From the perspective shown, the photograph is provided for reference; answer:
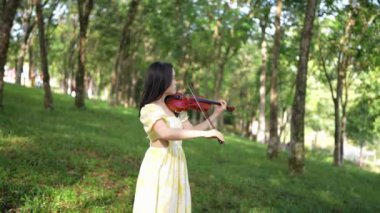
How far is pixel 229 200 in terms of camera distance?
30.6ft

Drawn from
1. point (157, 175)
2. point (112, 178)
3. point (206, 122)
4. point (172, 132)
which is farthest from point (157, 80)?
point (112, 178)

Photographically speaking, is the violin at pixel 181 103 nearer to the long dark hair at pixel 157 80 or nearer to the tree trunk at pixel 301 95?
the long dark hair at pixel 157 80

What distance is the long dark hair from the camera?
14.6 ft

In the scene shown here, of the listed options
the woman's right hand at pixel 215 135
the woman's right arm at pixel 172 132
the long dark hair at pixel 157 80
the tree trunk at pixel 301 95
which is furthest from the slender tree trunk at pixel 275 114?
the woman's right hand at pixel 215 135

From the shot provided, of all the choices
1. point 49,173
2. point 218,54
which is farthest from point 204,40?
point 49,173

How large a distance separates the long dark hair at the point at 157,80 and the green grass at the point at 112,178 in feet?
11.0

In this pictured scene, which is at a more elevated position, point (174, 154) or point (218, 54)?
point (218, 54)

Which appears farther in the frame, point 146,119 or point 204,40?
point 204,40

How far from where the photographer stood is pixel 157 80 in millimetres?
4445

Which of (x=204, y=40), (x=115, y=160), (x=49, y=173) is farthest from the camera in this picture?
(x=204, y=40)

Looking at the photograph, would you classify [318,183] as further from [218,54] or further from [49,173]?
[218,54]

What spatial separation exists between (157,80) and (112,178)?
17.8ft

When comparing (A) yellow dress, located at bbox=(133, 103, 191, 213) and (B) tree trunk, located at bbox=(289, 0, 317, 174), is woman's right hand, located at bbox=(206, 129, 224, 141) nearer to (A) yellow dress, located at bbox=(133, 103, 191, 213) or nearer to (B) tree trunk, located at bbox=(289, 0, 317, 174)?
(A) yellow dress, located at bbox=(133, 103, 191, 213)

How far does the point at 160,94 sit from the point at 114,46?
40901 millimetres
